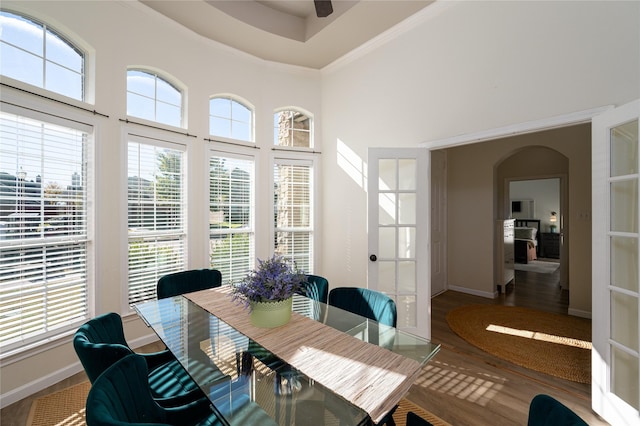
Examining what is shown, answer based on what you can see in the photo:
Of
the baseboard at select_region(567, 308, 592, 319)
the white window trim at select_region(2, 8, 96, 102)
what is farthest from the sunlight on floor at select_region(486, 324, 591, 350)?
the white window trim at select_region(2, 8, 96, 102)

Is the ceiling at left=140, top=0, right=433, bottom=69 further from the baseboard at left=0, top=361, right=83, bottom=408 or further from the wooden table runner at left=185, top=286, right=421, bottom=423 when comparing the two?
the baseboard at left=0, top=361, right=83, bottom=408

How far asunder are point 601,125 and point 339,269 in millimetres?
3073

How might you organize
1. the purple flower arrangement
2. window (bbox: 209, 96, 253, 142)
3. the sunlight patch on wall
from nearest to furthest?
the purple flower arrangement → window (bbox: 209, 96, 253, 142) → the sunlight patch on wall

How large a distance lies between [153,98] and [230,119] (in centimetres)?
91

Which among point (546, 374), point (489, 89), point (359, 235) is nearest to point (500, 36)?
point (489, 89)

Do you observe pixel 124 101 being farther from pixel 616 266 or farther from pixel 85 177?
pixel 616 266

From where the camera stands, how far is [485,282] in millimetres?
4914

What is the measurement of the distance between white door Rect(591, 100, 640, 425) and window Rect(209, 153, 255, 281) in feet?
11.4

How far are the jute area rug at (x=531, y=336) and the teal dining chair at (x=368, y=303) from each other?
1.79m

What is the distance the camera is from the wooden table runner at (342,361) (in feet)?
3.72

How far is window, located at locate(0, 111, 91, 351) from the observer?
217 cm

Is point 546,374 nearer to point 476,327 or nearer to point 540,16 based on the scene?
point 476,327

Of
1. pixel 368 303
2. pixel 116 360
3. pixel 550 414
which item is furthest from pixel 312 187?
pixel 550 414

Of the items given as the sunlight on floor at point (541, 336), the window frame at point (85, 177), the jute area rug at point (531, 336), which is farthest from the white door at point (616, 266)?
the window frame at point (85, 177)
